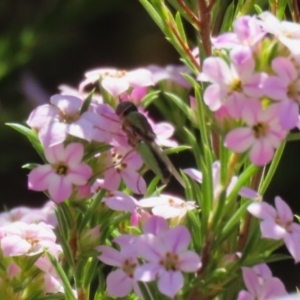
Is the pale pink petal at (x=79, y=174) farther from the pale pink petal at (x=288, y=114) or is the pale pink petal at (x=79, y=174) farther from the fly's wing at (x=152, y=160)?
the pale pink petal at (x=288, y=114)

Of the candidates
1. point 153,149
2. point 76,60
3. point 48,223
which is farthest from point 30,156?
point 153,149

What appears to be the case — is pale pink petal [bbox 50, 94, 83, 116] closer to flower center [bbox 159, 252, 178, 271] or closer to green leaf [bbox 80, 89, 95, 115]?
green leaf [bbox 80, 89, 95, 115]

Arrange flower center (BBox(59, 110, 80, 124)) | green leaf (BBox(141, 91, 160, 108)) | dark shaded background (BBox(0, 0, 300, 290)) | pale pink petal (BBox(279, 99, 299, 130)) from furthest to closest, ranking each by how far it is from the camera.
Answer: dark shaded background (BBox(0, 0, 300, 290)) < green leaf (BBox(141, 91, 160, 108)) < flower center (BBox(59, 110, 80, 124)) < pale pink petal (BBox(279, 99, 299, 130))

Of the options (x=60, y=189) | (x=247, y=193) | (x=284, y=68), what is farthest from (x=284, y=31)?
(x=60, y=189)

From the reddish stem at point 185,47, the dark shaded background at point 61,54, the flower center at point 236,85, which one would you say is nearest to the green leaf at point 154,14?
the reddish stem at point 185,47

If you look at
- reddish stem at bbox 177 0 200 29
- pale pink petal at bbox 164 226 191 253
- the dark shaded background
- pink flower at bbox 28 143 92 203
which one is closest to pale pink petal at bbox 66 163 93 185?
pink flower at bbox 28 143 92 203

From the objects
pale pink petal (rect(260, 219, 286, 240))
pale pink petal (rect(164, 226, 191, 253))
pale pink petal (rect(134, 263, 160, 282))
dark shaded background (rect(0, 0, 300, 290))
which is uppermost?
pale pink petal (rect(134, 263, 160, 282))

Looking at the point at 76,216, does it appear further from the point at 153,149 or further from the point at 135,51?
the point at 135,51

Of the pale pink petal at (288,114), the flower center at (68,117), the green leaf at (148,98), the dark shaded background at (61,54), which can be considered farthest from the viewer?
the dark shaded background at (61,54)
